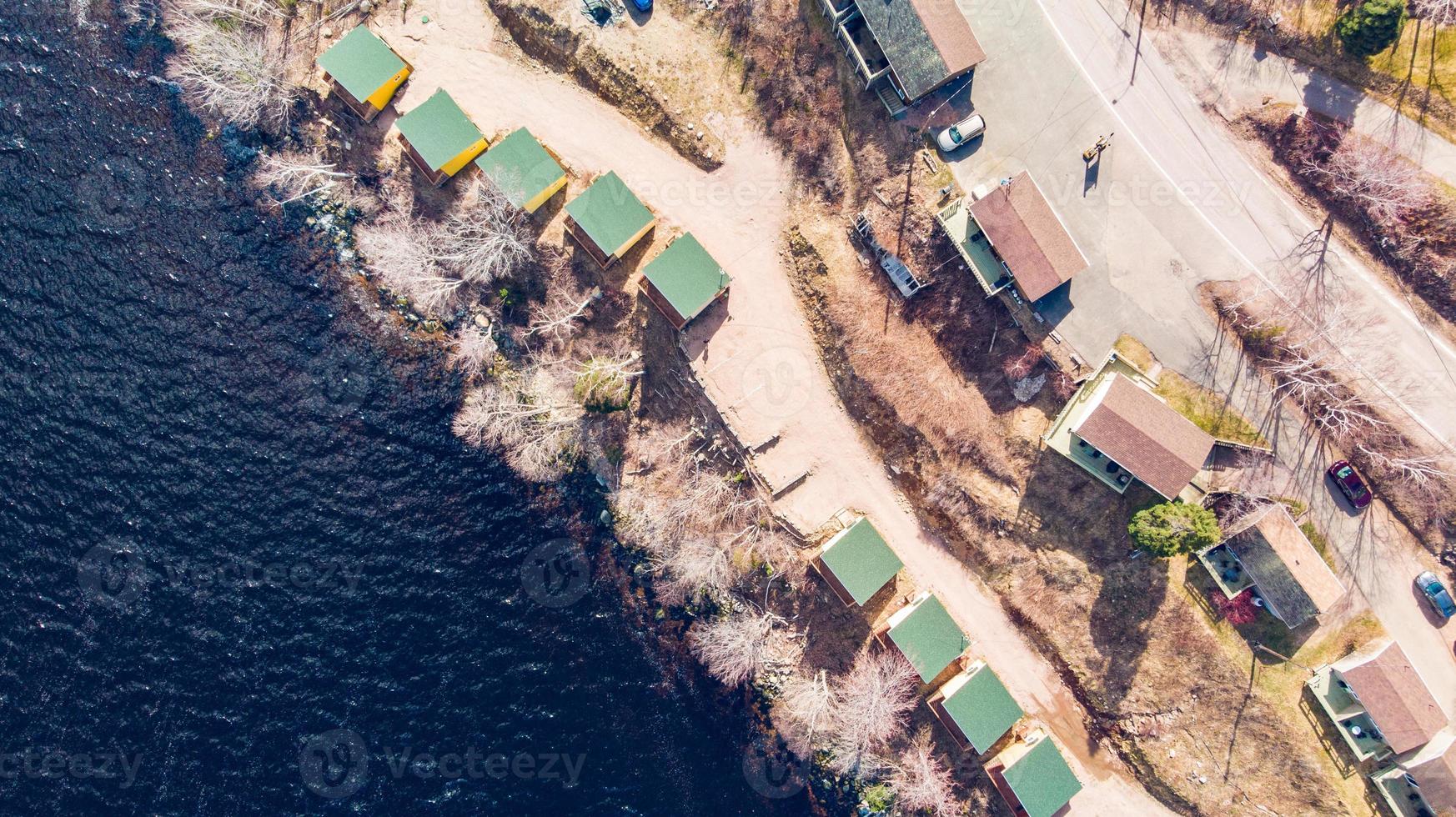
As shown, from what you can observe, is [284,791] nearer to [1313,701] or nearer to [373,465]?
[373,465]

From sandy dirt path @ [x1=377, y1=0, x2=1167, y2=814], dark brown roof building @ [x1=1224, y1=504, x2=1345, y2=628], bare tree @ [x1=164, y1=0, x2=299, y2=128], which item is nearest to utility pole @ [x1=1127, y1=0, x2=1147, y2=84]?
sandy dirt path @ [x1=377, y1=0, x2=1167, y2=814]

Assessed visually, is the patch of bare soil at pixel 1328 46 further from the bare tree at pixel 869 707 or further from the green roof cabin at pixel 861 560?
the bare tree at pixel 869 707

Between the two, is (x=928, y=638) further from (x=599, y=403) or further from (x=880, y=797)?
(x=599, y=403)

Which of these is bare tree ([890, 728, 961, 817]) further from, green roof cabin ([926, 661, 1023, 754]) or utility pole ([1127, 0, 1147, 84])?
utility pole ([1127, 0, 1147, 84])

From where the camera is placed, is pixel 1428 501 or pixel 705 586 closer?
pixel 1428 501

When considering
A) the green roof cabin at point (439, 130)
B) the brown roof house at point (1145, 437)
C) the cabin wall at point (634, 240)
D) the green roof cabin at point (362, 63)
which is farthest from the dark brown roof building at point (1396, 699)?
the green roof cabin at point (362, 63)

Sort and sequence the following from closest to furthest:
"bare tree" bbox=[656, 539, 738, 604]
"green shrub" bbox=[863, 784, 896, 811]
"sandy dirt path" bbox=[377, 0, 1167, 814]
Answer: "sandy dirt path" bbox=[377, 0, 1167, 814] → "bare tree" bbox=[656, 539, 738, 604] → "green shrub" bbox=[863, 784, 896, 811]

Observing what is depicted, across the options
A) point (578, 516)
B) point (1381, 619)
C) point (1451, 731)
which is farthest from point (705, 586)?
point (1451, 731)
